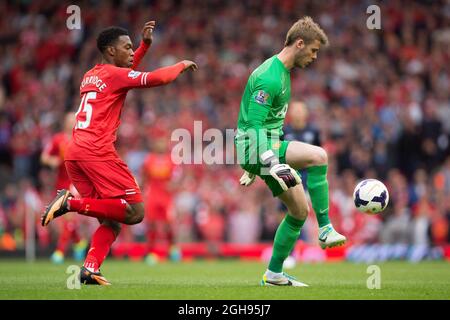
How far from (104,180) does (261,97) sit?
1.75 metres

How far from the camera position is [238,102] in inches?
828

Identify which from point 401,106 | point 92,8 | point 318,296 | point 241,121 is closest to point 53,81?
point 92,8

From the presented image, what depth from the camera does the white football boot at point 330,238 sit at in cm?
845

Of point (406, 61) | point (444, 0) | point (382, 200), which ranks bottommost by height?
point (382, 200)

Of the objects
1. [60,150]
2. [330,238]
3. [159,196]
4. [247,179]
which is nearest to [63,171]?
[60,150]

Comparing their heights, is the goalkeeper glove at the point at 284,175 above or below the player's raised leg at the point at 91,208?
above

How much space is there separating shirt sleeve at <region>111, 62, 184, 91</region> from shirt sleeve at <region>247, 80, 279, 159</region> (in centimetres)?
76

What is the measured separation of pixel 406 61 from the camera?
21609 mm

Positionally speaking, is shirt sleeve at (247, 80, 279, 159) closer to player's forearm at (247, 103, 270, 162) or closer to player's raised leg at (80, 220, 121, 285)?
player's forearm at (247, 103, 270, 162)

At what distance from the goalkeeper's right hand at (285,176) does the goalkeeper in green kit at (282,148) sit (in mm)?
111

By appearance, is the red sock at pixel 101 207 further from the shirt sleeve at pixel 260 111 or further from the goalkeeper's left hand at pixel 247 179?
the shirt sleeve at pixel 260 111

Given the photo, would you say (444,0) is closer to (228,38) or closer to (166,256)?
(228,38)

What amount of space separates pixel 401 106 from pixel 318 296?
13.1 metres

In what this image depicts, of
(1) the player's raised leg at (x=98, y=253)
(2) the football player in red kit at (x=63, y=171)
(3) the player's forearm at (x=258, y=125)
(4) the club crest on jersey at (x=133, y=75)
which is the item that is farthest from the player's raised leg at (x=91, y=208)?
(2) the football player in red kit at (x=63, y=171)
